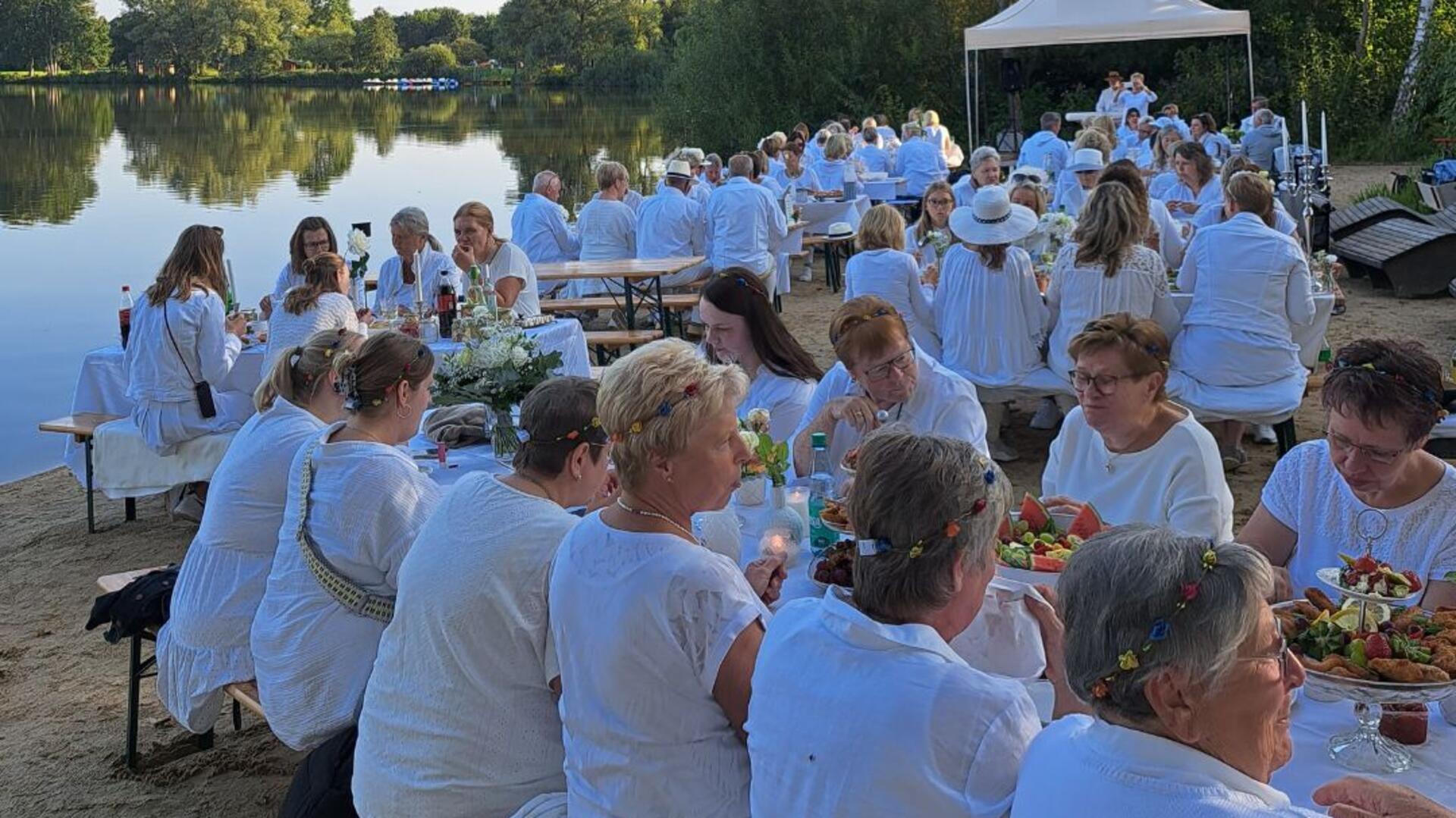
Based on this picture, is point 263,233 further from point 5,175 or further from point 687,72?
point 5,175

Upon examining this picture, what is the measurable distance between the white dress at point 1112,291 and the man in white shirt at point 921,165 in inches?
349

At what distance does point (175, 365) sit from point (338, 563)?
3.41m

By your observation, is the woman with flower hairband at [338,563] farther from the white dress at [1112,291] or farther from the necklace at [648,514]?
the white dress at [1112,291]

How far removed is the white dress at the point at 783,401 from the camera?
4449 millimetres

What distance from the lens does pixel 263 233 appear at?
70.8ft

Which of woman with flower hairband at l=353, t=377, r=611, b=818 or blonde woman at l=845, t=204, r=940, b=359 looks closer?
woman with flower hairband at l=353, t=377, r=611, b=818

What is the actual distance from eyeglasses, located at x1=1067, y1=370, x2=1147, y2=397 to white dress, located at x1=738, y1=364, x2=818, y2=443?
120cm

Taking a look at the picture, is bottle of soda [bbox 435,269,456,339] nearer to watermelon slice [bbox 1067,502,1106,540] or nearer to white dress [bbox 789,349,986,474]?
white dress [bbox 789,349,986,474]

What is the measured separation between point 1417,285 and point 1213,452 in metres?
8.83

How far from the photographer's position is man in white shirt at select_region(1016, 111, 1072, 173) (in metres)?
14.4

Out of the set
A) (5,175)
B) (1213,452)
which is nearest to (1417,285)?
(1213,452)

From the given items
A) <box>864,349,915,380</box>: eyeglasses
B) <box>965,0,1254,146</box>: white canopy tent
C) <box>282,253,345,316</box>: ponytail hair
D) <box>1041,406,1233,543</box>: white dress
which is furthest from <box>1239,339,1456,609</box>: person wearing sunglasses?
<box>965,0,1254,146</box>: white canopy tent

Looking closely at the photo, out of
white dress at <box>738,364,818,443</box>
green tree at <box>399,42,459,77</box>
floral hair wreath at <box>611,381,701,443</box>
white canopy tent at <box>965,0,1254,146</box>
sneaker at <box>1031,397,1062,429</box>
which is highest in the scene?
green tree at <box>399,42,459,77</box>

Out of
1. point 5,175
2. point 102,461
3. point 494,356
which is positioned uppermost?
point 5,175
